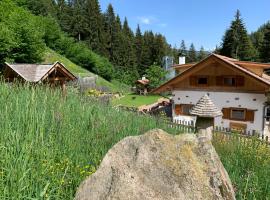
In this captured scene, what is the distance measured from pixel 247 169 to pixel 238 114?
17735 mm

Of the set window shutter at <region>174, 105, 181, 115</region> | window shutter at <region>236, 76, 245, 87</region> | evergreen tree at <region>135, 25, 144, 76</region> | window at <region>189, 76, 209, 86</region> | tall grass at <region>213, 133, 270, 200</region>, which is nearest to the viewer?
tall grass at <region>213, 133, 270, 200</region>

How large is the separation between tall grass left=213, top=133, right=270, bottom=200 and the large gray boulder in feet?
3.54

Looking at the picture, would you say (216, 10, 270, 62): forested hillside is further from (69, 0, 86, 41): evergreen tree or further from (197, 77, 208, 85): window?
(197, 77, 208, 85): window

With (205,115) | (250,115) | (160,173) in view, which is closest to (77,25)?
(250,115)

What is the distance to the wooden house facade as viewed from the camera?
66.6ft

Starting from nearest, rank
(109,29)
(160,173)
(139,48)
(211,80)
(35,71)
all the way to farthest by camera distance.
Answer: (160,173), (35,71), (211,80), (109,29), (139,48)

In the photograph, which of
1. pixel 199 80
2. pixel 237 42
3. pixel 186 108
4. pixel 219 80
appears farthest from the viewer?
pixel 237 42

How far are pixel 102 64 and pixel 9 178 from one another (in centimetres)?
5849

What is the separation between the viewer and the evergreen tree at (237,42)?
56125mm

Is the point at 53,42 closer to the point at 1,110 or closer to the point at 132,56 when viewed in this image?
the point at 132,56

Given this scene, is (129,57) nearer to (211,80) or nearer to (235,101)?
(211,80)

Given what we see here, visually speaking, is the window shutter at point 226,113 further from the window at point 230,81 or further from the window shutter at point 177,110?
the window shutter at point 177,110

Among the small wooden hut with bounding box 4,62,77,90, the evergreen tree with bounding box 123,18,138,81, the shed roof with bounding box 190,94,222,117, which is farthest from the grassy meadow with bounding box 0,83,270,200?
the evergreen tree with bounding box 123,18,138,81

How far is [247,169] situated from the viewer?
436 cm
